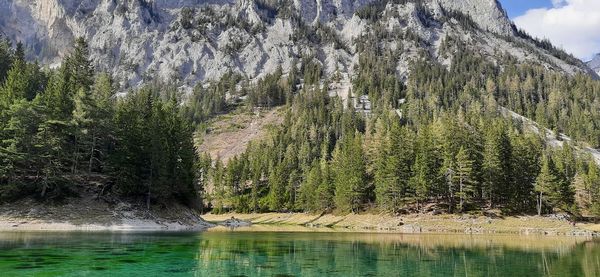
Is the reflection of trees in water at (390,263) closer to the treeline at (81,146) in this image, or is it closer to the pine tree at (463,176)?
the treeline at (81,146)

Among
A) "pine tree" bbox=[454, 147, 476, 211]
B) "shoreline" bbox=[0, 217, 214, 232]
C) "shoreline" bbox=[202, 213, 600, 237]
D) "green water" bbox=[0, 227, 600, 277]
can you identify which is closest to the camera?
"green water" bbox=[0, 227, 600, 277]

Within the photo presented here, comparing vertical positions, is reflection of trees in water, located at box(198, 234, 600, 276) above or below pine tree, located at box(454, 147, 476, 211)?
below

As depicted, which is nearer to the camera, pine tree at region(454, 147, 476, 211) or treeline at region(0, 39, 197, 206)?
treeline at region(0, 39, 197, 206)

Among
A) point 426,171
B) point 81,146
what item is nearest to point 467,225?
point 426,171

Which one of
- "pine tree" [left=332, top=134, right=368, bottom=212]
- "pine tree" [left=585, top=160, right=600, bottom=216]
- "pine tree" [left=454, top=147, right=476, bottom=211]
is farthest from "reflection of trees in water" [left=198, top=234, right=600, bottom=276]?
"pine tree" [left=585, top=160, right=600, bottom=216]

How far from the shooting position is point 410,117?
183125mm

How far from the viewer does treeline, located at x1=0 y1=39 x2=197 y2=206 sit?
55344 mm

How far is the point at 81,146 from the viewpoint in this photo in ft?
201

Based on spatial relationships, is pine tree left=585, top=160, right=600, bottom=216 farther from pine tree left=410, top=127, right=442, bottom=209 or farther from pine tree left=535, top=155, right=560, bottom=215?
pine tree left=410, top=127, right=442, bottom=209

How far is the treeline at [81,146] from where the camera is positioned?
5534 centimetres

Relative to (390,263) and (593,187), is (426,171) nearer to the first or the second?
(593,187)

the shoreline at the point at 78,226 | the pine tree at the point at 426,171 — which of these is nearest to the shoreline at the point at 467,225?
the pine tree at the point at 426,171

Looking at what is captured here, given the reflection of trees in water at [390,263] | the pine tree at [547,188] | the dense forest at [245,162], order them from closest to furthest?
the reflection of trees in water at [390,263]
the dense forest at [245,162]
the pine tree at [547,188]

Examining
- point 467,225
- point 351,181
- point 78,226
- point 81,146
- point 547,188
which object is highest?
point 81,146
